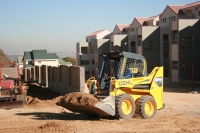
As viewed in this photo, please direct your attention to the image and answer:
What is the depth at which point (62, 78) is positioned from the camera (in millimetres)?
25375

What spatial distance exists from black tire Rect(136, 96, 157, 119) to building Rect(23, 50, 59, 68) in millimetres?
66240

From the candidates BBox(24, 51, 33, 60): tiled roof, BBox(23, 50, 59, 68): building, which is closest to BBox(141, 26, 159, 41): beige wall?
BBox(23, 50, 59, 68): building

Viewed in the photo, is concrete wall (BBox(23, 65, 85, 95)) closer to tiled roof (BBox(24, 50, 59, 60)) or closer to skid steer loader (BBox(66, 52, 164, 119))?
skid steer loader (BBox(66, 52, 164, 119))

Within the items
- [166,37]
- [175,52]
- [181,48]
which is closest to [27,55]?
[166,37]

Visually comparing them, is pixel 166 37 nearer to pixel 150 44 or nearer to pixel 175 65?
pixel 150 44

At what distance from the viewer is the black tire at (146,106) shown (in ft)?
42.3

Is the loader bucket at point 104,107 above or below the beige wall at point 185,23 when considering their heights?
below

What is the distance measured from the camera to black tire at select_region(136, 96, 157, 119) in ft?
42.3

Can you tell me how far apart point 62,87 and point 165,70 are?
1821 cm

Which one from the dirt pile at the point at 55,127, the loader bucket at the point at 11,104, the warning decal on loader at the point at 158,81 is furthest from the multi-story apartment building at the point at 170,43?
the dirt pile at the point at 55,127

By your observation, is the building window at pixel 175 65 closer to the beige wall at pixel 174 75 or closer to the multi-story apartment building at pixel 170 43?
the multi-story apartment building at pixel 170 43

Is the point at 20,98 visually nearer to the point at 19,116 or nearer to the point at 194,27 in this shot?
the point at 19,116

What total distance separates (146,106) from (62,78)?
13152mm

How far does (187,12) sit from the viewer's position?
43.1 meters
